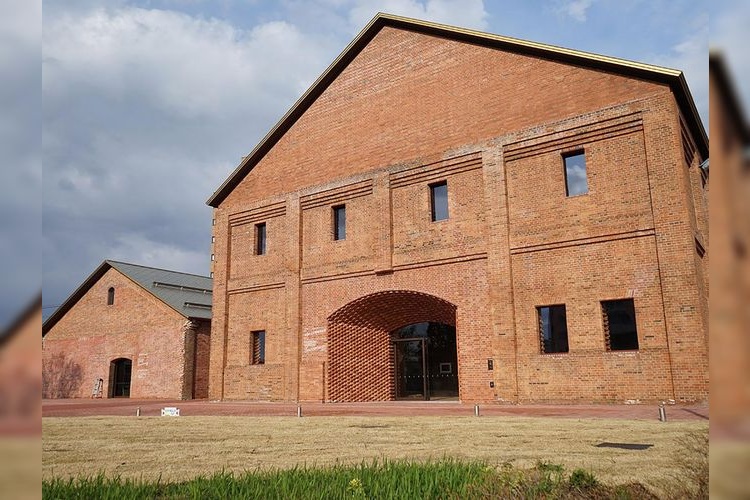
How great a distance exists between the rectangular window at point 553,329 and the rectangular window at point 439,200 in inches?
166

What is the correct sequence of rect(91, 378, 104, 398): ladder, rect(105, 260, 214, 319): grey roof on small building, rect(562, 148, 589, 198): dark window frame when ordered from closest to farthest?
rect(562, 148, 589, 198): dark window frame, rect(105, 260, 214, 319): grey roof on small building, rect(91, 378, 104, 398): ladder

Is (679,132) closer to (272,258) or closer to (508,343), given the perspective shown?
(508,343)

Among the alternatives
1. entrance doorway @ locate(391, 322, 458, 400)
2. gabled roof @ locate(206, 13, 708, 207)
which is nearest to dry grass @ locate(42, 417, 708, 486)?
entrance doorway @ locate(391, 322, 458, 400)

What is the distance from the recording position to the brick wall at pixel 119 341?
989 inches

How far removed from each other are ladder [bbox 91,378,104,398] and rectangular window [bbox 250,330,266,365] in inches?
414

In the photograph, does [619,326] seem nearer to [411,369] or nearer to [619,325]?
[619,325]

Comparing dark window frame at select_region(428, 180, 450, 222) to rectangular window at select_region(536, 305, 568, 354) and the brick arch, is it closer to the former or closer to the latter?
the brick arch

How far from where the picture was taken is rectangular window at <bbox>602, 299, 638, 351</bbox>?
1397 centimetres

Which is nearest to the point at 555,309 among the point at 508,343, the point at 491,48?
the point at 508,343

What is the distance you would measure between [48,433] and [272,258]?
12503 millimetres

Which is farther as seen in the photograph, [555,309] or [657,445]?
[555,309]

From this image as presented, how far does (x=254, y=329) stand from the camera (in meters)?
21.2

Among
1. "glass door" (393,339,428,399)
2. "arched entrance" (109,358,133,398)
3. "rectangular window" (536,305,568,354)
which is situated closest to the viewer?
"rectangular window" (536,305,568,354)
